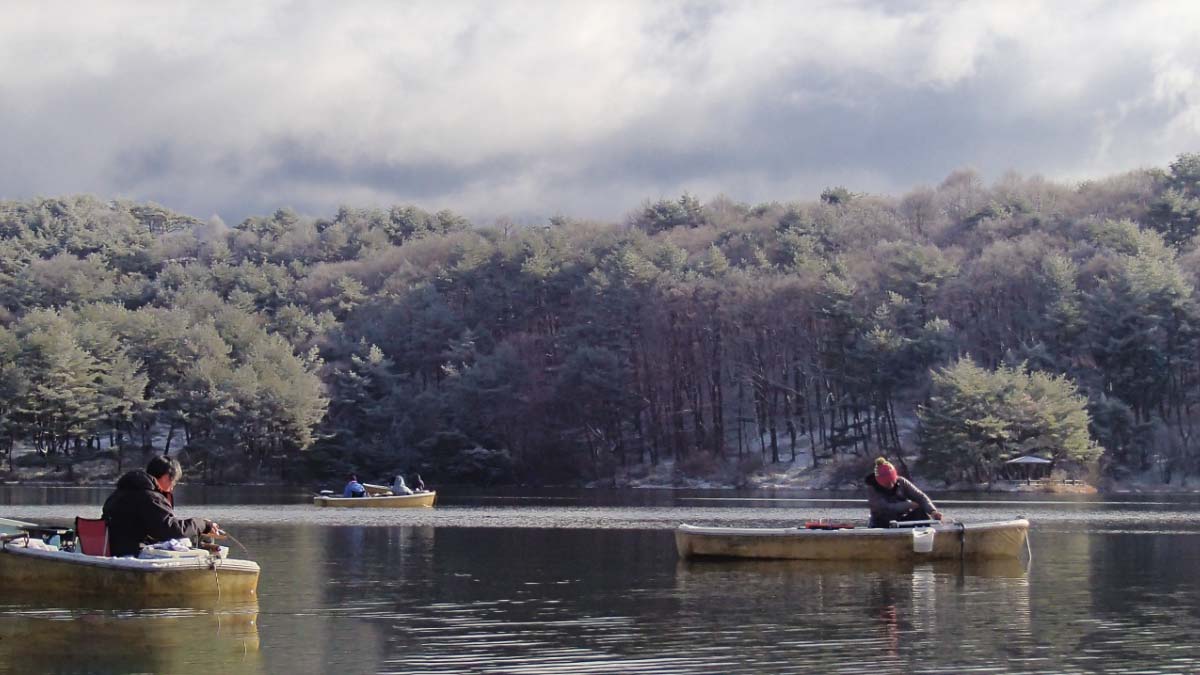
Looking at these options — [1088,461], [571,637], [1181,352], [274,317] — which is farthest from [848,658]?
[274,317]

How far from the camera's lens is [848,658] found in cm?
1759

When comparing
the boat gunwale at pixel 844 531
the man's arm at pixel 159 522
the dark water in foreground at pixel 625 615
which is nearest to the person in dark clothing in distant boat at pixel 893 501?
the boat gunwale at pixel 844 531

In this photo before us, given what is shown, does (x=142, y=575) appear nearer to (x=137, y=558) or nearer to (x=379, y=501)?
Answer: (x=137, y=558)

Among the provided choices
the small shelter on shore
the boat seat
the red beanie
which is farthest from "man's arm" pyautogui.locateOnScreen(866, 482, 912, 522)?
the small shelter on shore

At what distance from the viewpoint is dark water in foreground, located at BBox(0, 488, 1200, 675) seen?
17391 mm

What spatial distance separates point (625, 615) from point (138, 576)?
7.07m

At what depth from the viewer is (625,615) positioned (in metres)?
21.7

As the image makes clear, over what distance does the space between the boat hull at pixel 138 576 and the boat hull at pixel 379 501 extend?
35364 millimetres

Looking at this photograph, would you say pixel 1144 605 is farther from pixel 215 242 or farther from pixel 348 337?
pixel 215 242

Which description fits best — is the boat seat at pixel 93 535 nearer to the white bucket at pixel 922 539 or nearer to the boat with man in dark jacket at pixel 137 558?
the boat with man in dark jacket at pixel 137 558

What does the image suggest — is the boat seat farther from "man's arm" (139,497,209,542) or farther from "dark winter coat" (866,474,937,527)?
"dark winter coat" (866,474,937,527)

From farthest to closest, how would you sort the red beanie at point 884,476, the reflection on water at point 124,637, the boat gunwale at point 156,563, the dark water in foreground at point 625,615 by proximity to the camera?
the red beanie at point 884,476, the boat gunwale at point 156,563, the dark water in foreground at point 625,615, the reflection on water at point 124,637

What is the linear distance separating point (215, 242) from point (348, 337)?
51145 mm

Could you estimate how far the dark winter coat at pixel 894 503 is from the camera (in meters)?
30.7
